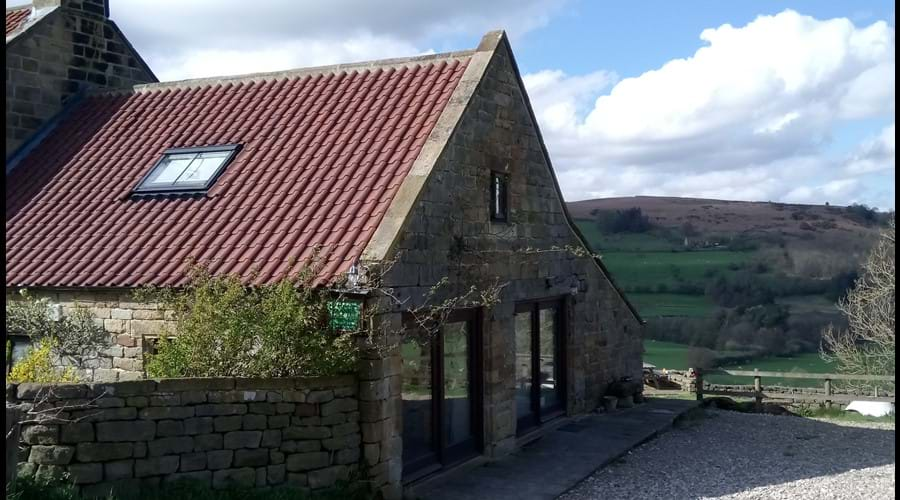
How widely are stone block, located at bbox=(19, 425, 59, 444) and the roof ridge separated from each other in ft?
24.7

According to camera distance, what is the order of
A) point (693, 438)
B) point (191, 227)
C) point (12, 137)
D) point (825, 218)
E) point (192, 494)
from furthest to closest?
1. point (825, 218)
2. point (12, 137)
3. point (693, 438)
4. point (191, 227)
5. point (192, 494)

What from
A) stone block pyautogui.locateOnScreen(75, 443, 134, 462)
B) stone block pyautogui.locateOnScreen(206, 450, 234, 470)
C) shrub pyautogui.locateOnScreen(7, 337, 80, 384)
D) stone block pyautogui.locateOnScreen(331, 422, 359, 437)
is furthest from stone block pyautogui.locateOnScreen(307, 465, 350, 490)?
shrub pyautogui.locateOnScreen(7, 337, 80, 384)

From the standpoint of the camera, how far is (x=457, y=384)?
444 inches

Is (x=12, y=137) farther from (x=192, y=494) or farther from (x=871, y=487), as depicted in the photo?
(x=871, y=487)

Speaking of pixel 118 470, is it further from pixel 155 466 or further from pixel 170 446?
pixel 170 446

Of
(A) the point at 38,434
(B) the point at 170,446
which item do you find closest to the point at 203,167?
(B) the point at 170,446

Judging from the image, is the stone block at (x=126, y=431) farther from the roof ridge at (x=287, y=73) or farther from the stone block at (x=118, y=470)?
the roof ridge at (x=287, y=73)

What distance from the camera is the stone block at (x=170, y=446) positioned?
25.1ft

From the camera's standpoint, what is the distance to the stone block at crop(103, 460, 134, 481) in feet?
24.5

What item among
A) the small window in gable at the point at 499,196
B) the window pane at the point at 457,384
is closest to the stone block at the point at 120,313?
the window pane at the point at 457,384

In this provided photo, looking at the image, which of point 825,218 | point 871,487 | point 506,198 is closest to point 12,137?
point 506,198

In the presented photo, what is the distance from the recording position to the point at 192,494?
7688 millimetres

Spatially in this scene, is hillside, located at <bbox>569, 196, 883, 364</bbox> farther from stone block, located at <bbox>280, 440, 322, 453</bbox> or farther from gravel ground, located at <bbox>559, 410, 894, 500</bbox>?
stone block, located at <bbox>280, 440, 322, 453</bbox>

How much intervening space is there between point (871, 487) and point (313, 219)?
7.47 m
